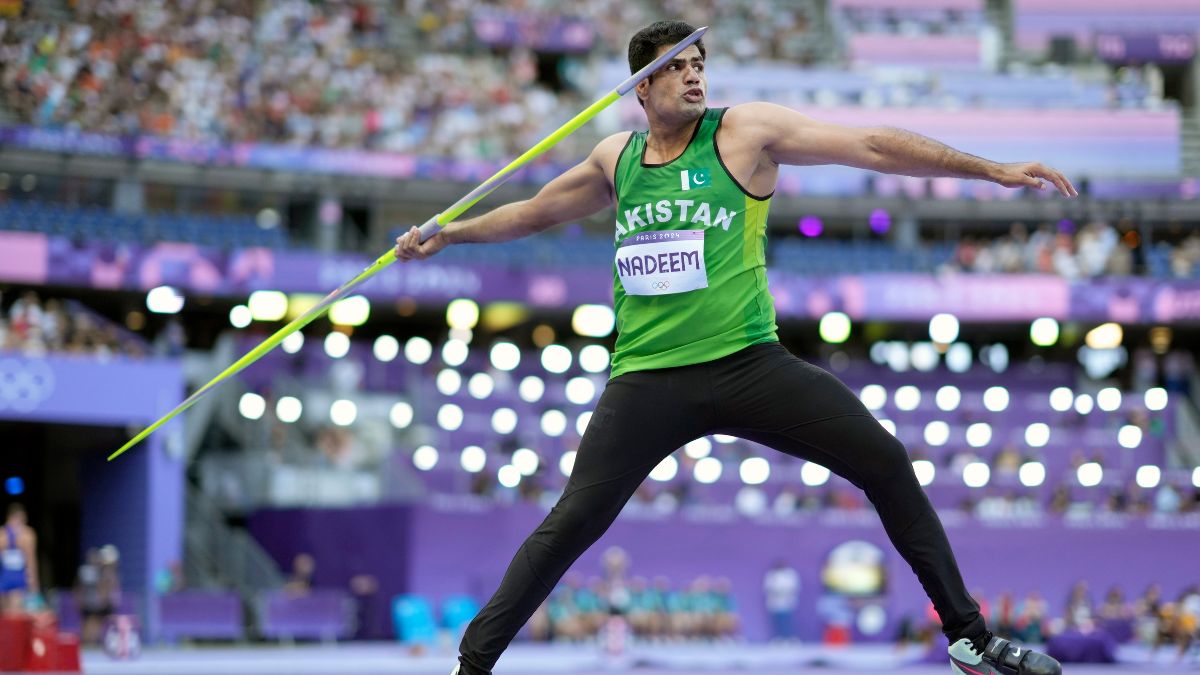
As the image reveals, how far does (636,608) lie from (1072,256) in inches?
638

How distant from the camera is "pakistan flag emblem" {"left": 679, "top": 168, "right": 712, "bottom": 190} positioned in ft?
16.8

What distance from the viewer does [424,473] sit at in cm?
2834

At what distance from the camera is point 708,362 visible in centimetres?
512

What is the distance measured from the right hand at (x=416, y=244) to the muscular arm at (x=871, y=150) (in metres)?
1.40

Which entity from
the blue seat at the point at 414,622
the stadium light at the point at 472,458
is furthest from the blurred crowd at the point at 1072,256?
the blue seat at the point at 414,622

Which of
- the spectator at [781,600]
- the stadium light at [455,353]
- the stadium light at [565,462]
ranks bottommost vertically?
the spectator at [781,600]

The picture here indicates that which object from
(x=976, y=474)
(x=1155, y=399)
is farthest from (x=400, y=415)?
(x=1155, y=399)

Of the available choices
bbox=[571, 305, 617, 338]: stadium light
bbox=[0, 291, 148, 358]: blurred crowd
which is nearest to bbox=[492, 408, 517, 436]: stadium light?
bbox=[571, 305, 617, 338]: stadium light

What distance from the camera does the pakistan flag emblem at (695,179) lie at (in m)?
5.13

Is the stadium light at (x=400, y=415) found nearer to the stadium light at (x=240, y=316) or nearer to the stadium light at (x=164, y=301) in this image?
the stadium light at (x=164, y=301)

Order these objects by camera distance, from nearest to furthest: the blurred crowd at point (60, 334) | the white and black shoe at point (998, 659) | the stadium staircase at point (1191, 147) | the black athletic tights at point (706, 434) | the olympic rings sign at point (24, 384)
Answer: the white and black shoe at point (998, 659)
the black athletic tights at point (706, 434)
the olympic rings sign at point (24, 384)
the blurred crowd at point (60, 334)
the stadium staircase at point (1191, 147)

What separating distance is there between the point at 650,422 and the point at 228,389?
26.2 metres

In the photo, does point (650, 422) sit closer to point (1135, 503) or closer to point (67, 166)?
point (1135, 503)

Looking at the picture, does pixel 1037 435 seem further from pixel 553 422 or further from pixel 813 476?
pixel 553 422
